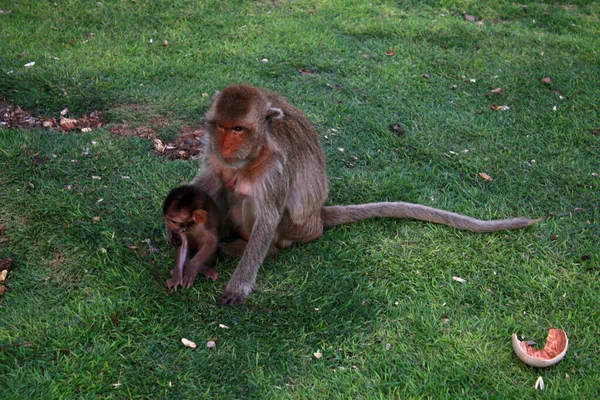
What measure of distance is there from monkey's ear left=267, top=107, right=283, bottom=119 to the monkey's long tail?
89cm

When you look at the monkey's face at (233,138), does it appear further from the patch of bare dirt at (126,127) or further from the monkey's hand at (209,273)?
the patch of bare dirt at (126,127)

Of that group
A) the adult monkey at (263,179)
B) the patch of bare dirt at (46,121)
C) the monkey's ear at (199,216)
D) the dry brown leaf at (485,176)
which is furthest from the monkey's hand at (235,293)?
the dry brown leaf at (485,176)

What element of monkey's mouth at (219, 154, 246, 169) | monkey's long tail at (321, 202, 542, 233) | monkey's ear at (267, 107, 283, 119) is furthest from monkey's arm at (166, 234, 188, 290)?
monkey's long tail at (321, 202, 542, 233)

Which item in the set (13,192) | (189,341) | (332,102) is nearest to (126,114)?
(13,192)

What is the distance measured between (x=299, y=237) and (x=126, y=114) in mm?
2217

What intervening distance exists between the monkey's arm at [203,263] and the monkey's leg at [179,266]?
3 centimetres

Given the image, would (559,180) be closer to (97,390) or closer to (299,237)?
(299,237)

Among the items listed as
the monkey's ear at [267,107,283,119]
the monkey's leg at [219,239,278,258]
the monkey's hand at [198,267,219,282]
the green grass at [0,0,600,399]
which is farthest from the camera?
the monkey's leg at [219,239,278,258]

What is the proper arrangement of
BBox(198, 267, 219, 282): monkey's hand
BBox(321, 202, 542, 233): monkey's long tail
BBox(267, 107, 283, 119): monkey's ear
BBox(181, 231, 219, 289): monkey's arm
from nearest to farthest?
BBox(267, 107, 283, 119): monkey's ear < BBox(181, 231, 219, 289): monkey's arm < BBox(198, 267, 219, 282): monkey's hand < BBox(321, 202, 542, 233): monkey's long tail

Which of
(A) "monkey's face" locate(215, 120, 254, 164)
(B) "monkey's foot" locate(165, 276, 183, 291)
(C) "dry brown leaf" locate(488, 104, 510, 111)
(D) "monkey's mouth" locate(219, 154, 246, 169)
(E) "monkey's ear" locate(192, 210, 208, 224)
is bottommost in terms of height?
(C) "dry brown leaf" locate(488, 104, 510, 111)

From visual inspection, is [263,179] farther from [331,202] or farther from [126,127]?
[126,127]

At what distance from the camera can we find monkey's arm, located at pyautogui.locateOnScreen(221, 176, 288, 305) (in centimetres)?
359

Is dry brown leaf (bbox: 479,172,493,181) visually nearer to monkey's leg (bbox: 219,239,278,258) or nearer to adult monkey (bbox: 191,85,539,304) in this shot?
adult monkey (bbox: 191,85,539,304)

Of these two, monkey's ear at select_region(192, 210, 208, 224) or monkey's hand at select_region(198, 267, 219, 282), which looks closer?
monkey's ear at select_region(192, 210, 208, 224)
